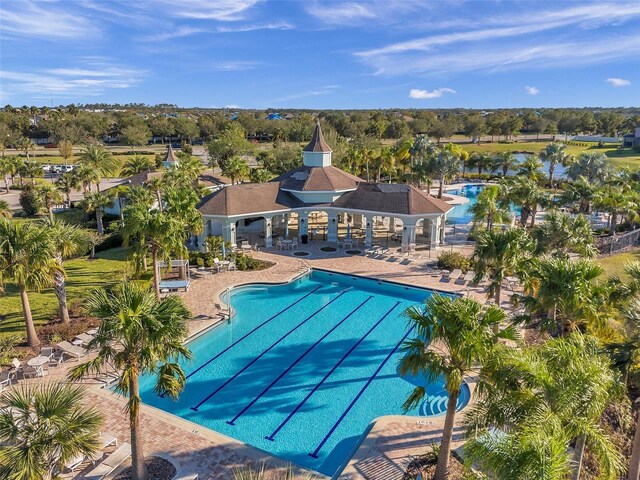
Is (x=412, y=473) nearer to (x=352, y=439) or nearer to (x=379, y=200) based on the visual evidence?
(x=352, y=439)

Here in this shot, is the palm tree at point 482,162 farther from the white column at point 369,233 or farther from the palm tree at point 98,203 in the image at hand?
the palm tree at point 98,203

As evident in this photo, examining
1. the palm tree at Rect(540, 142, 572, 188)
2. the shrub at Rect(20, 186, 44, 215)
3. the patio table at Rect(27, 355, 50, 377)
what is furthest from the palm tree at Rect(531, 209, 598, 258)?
the shrub at Rect(20, 186, 44, 215)

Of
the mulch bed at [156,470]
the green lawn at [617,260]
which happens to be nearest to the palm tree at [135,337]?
the mulch bed at [156,470]

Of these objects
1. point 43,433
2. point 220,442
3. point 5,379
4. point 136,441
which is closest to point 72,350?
point 5,379

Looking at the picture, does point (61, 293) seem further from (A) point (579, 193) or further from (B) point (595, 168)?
(B) point (595, 168)

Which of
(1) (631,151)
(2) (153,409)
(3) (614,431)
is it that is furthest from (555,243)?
(1) (631,151)
